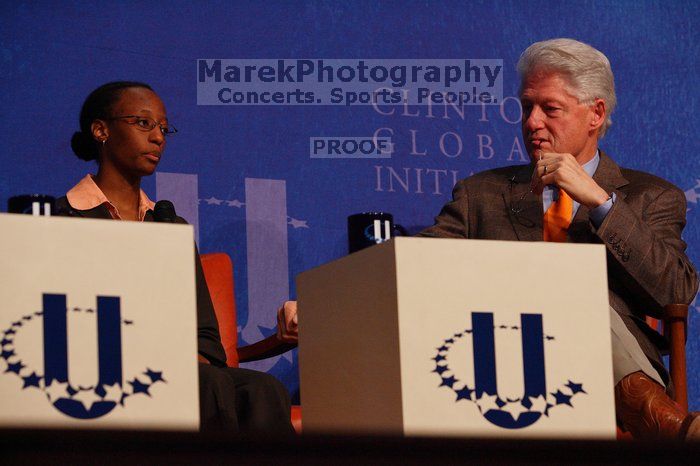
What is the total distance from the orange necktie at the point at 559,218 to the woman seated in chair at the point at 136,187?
64 centimetres

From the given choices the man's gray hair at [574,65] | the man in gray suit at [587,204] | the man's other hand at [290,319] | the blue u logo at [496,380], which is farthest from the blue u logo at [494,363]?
the man's gray hair at [574,65]

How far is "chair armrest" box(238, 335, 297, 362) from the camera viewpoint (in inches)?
102

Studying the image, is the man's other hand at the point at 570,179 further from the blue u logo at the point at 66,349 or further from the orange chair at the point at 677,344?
the blue u logo at the point at 66,349

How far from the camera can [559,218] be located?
7.65 feet

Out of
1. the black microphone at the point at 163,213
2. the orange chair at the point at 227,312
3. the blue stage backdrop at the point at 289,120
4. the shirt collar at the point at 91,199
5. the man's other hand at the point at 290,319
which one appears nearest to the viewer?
the man's other hand at the point at 290,319

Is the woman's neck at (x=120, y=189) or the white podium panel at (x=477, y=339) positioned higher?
the woman's neck at (x=120, y=189)

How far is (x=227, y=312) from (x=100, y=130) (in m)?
0.56

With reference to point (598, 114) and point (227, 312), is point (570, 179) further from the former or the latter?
point (227, 312)

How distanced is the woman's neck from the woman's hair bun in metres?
0.07

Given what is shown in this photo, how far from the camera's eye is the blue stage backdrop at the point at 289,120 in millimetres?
3004

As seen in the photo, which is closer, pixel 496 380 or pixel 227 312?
pixel 496 380

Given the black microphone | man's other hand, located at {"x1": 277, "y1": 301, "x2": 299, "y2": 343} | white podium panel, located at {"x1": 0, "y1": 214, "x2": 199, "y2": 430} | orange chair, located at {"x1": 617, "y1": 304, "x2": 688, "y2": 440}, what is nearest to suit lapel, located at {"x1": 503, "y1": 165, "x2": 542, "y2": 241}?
orange chair, located at {"x1": 617, "y1": 304, "x2": 688, "y2": 440}

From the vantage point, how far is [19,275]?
1171mm

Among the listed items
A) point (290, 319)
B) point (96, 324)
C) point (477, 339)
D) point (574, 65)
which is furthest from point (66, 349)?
point (574, 65)
